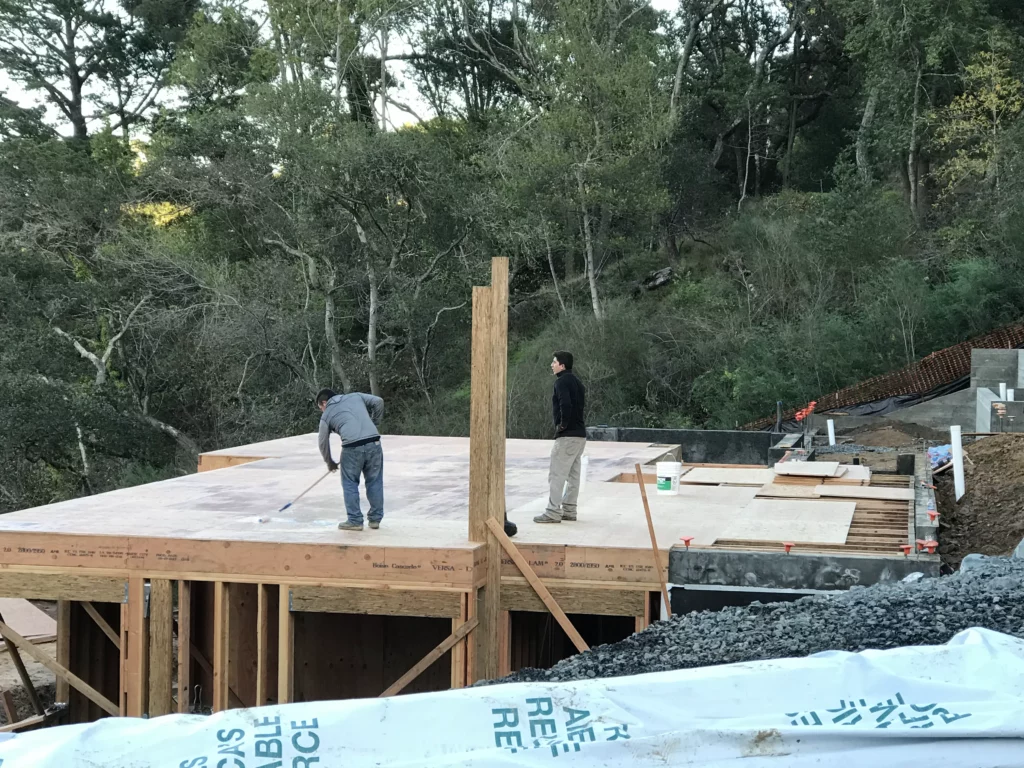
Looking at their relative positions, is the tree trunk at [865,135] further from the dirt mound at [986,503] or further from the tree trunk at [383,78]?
the dirt mound at [986,503]

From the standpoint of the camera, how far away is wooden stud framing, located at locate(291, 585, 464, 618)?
7445mm

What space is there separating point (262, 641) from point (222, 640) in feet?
1.15

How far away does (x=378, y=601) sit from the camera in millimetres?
7469

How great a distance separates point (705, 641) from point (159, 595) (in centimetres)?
438

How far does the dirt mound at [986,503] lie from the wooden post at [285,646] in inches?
231

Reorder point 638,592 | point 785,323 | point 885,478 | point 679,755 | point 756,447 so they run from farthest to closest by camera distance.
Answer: point 785,323, point 756,447, point 885,478, point 638,592, point 679,755

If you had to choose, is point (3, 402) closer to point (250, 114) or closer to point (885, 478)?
point (250, 114)

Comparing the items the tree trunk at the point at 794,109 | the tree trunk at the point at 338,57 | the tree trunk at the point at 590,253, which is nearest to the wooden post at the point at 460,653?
the tree trunk at the point at 590,253

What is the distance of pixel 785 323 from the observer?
26406 millimetres

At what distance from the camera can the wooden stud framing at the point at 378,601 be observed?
24.4 feet

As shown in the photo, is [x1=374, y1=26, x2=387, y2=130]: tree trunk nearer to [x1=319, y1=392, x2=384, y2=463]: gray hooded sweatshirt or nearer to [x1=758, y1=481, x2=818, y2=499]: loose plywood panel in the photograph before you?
[x1=758, y1=481, x2=818, y2=499]: loose plywood panel

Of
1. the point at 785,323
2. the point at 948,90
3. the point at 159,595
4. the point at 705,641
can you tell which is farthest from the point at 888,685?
the point at 948,90

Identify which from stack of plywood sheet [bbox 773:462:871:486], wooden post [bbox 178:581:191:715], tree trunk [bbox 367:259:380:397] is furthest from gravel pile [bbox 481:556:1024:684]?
tree trunk [bbox 367:259:380:397]

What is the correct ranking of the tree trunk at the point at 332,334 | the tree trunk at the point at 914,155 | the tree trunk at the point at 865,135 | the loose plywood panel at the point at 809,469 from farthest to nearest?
the tree trunk at the point at 865,135
the tree trunk at the point at 914,155
the tree trunk at the point at 332,334
the loose plywood panel at the point at 809,469
